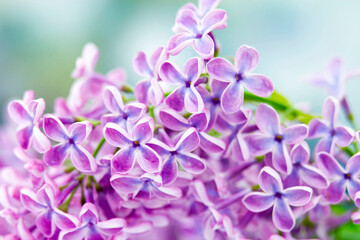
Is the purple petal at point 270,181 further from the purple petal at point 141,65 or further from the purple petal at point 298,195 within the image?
the purple petal at point 141,65

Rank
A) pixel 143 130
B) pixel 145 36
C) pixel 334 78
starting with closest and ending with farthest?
pixel 143 130 → pixel 334 78 → pixel 145 36

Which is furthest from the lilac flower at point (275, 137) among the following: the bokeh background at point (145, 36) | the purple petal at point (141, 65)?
the bokeh background at point (145, 36)

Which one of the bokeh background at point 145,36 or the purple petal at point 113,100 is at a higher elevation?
the purple petal at point 113,100

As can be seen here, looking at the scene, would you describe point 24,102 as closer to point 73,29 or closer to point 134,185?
point 134,185

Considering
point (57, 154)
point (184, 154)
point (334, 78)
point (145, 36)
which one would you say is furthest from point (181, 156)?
point (145, 36)

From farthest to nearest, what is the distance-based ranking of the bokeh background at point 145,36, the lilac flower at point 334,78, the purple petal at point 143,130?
1. the bokeh background at point 145,36
2. the lilac flower at point 334,78
3. the purple petal at point 143,130

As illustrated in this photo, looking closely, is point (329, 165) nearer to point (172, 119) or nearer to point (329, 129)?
point (329, 129)

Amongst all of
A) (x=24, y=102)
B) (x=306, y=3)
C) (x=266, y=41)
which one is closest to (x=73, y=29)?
(x=266, y=41)
